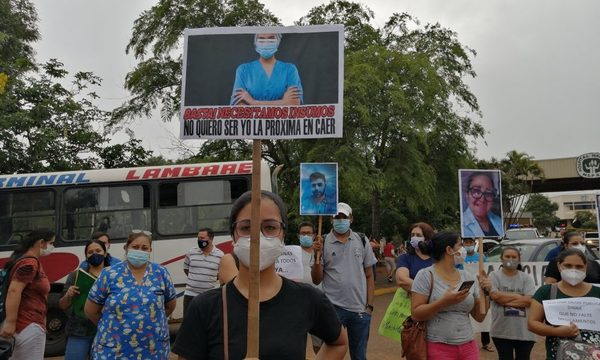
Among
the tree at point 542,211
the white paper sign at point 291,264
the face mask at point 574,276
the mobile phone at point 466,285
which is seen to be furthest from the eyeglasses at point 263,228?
the tree at point 542,211

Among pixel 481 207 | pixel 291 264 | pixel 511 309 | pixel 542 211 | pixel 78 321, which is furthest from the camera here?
pixel 542 211

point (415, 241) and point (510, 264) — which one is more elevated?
point (415, 241)

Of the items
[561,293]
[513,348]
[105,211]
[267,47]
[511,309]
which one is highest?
[267,47]

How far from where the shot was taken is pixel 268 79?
2648mm

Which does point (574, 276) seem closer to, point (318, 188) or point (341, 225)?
point (341, 225)

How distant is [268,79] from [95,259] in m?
3.42

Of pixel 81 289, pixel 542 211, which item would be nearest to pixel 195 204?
pixel 81 289

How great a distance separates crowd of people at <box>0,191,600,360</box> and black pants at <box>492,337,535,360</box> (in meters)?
0.01

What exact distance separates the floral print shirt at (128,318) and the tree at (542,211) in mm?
89050

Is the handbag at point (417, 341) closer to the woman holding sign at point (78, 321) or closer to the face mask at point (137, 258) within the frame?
the face mask at point (137, 258)

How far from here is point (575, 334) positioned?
3791mm

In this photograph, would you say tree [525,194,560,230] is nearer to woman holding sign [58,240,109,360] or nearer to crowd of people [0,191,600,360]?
crowd of people [0,191,600,360]

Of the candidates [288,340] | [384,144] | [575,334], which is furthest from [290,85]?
[384,144]

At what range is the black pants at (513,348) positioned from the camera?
518 centimetres
